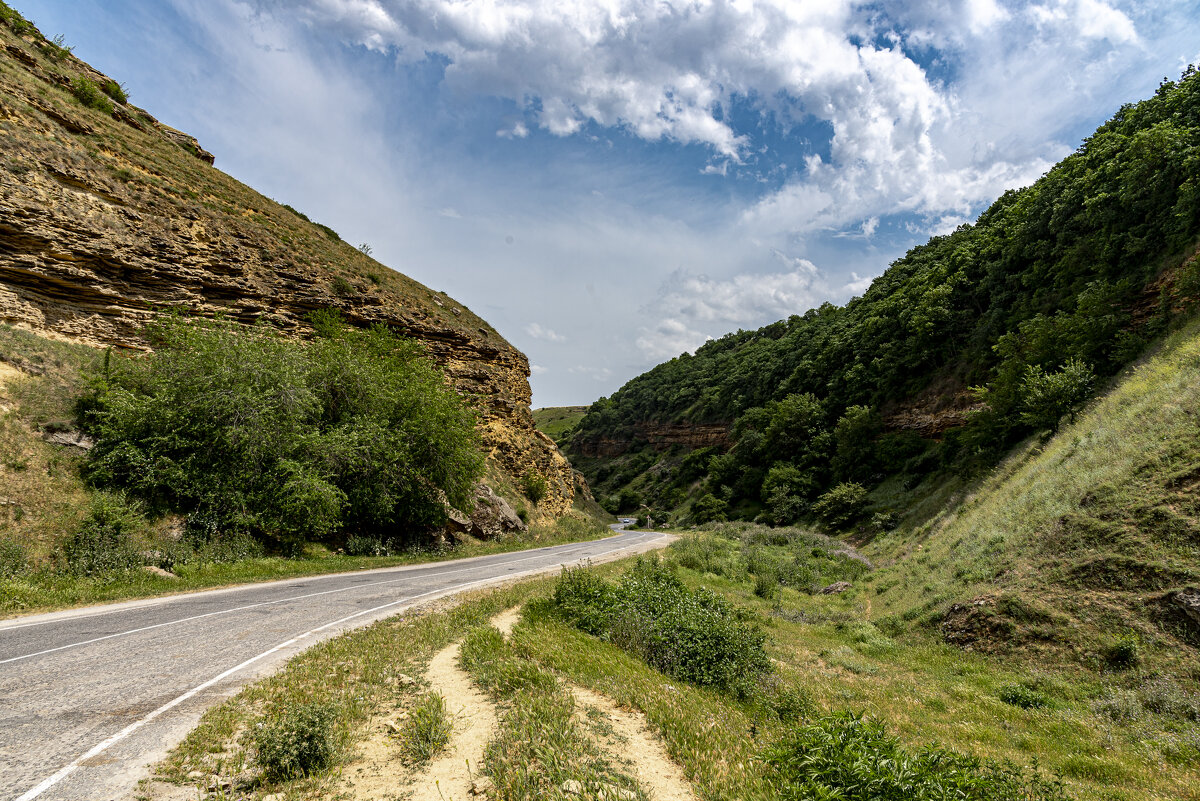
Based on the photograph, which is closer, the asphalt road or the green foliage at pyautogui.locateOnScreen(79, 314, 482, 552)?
the asphalt road

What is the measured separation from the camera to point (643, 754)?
205 inches

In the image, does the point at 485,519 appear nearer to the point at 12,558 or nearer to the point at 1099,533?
the point at 12,558

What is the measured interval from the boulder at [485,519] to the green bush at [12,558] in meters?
15.5

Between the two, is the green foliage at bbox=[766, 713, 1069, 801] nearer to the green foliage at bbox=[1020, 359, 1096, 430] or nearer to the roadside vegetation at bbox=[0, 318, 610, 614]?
the roadside vegetation at bbox=[0, 318, 610, 614]

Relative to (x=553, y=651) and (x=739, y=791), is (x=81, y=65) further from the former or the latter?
(x=739, y=791)

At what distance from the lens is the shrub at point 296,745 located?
445 centimetres

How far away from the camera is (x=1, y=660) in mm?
6742

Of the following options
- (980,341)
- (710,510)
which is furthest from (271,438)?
(710,510)

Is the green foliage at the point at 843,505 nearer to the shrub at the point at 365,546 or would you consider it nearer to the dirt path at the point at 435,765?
the shrub at the point at 365,546

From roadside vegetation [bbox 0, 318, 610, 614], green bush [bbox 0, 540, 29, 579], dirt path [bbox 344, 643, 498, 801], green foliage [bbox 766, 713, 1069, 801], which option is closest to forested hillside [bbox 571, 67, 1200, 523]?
green foliage [bbox 766, 713, 1069, 801]

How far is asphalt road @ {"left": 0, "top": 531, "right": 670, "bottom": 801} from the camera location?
14.2ft

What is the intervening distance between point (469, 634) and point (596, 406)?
133122 mm

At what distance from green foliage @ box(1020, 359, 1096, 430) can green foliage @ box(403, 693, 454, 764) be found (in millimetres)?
30122

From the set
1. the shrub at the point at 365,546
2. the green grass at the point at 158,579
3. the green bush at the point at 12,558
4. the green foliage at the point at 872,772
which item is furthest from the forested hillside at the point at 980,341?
the green bush at the point at 12,558
